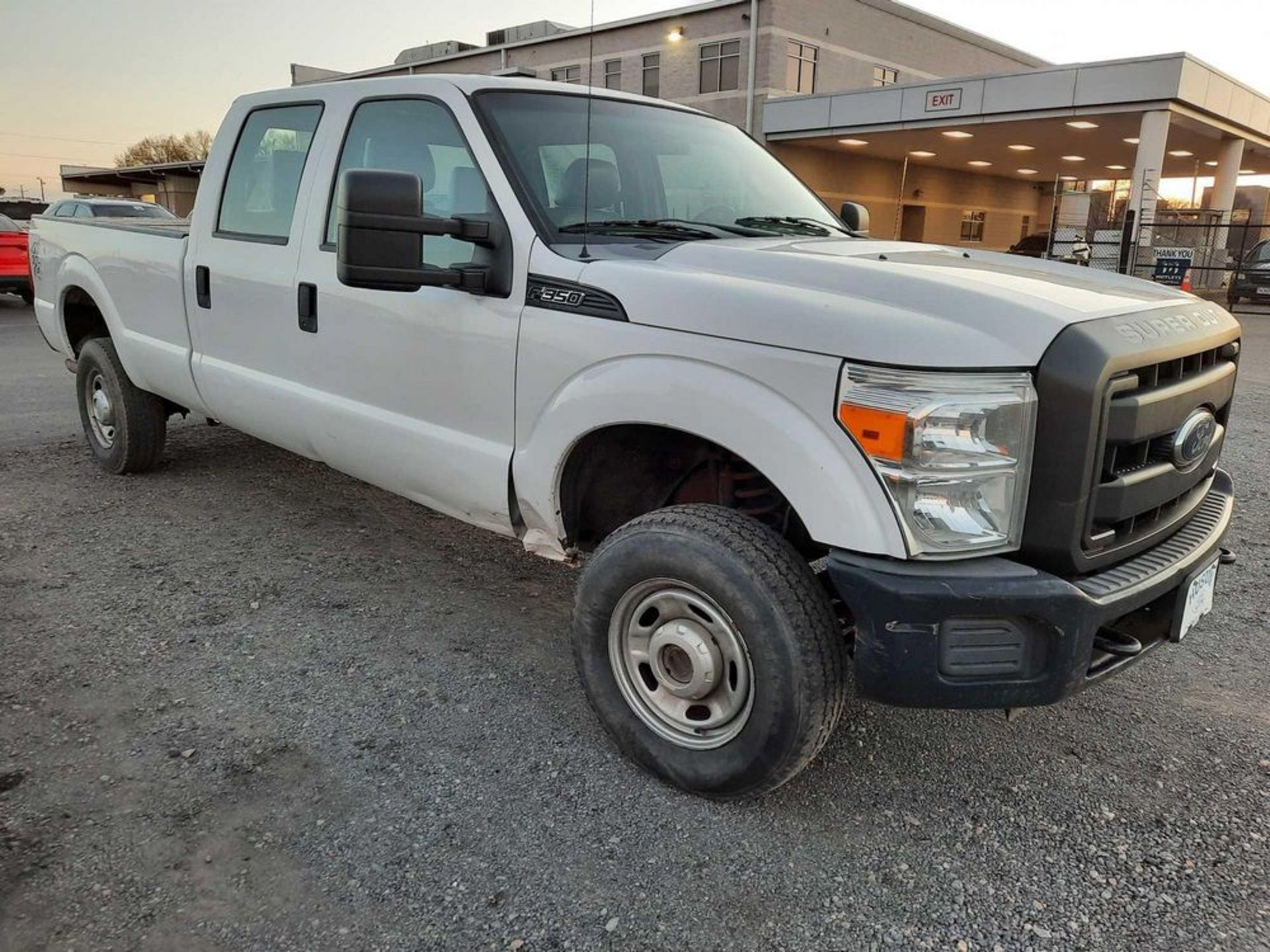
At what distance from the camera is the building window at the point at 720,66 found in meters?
33.9

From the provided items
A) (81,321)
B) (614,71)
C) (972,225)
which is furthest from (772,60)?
(81,321)

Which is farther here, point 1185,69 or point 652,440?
point 1185,69

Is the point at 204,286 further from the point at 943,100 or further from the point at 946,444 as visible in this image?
the point at 943,100

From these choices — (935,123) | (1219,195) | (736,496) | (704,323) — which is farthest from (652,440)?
(1219,195)

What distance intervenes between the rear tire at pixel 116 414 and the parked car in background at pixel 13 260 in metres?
11.6

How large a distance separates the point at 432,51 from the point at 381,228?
4525cm

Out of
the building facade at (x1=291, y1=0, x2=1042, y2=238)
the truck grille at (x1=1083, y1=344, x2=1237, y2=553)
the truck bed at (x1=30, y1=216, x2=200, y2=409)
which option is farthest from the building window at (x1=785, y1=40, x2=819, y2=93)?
the truck grille at (x1=1083, y1=344, x2=1237, y2=553)

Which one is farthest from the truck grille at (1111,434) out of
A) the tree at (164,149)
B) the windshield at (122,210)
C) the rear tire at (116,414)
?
the tree at (164,149)

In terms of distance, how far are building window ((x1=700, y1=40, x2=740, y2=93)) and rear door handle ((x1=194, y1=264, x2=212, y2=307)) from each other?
107 feet

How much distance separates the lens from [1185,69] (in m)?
21.0

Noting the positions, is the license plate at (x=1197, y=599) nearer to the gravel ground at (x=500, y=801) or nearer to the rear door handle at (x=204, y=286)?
the gravel ground at (x=500, y=801)

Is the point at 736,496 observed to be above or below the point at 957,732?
above

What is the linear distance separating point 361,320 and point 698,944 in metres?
2.44

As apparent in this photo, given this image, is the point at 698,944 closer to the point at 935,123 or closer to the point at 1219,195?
the point at 935,123
